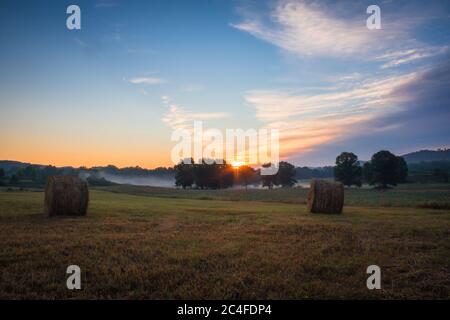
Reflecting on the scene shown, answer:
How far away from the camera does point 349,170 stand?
277ft

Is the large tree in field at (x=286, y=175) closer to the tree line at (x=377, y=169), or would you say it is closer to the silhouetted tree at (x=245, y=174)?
the silhouetted tree at (x=245, y=174)

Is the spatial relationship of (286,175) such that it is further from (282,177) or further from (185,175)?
(185,175)

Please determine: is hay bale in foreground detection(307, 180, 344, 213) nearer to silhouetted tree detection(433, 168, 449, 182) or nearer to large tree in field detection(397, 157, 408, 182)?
large tree in field detection(397, 157, 408, 182)

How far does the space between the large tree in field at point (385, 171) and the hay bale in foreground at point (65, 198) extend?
7348 cm

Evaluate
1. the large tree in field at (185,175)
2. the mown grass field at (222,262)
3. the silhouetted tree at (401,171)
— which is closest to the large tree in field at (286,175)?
the large tree in field at (185,175)

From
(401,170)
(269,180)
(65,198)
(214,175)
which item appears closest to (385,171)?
(401,170)

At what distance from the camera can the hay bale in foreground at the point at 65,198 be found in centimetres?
1903

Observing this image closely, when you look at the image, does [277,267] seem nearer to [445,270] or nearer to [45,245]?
[445,270]

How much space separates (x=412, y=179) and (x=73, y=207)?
376 feet

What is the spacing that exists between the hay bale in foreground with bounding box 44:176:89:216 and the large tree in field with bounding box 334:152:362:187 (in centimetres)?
7395

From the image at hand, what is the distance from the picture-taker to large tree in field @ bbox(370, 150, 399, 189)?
259 ft

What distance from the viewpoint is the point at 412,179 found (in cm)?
11056

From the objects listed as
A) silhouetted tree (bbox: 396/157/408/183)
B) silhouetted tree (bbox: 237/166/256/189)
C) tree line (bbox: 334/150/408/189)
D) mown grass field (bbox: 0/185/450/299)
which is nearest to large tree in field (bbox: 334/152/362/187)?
tree line (bbox: 334/150/408/189)
